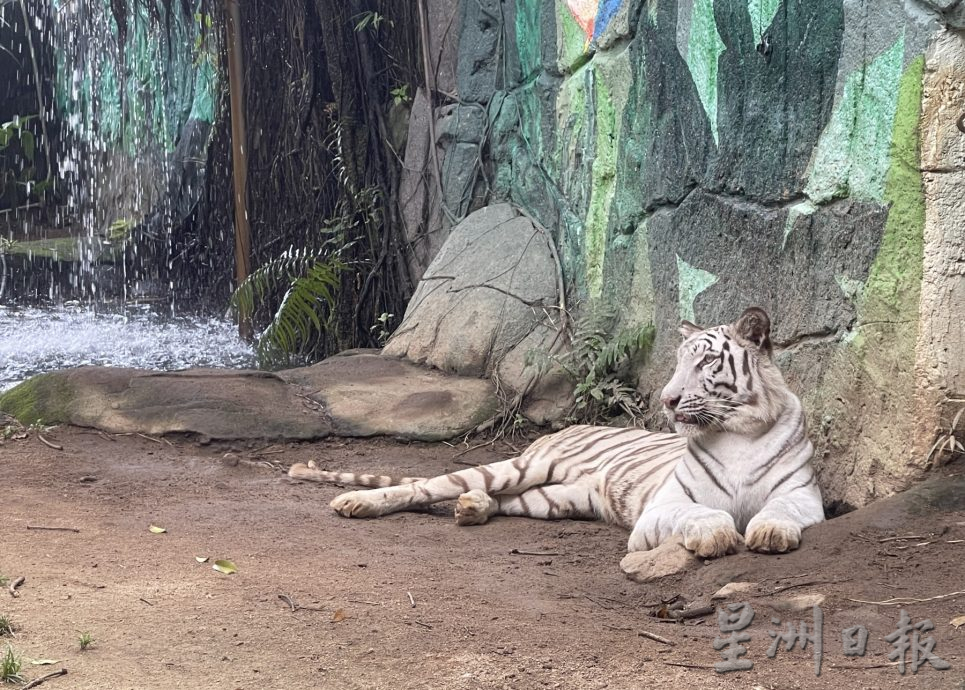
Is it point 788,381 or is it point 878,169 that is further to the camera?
point 788,381

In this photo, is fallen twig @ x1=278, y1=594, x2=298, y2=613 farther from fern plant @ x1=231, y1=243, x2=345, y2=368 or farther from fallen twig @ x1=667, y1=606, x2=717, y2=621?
fern plant @ x1=231, y1=243, x2=345, y2=368

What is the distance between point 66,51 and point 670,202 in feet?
42.4

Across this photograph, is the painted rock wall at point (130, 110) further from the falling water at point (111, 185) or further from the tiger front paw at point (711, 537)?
the tiger front paw at point (711, 537)

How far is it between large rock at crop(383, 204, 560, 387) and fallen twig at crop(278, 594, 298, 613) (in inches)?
131

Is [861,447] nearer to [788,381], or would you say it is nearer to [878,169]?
[788,381]

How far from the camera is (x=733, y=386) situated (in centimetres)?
371

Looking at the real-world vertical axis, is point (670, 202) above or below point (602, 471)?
above

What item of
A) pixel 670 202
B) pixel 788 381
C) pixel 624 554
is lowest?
pixel 624 554

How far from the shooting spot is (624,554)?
3.85 metres

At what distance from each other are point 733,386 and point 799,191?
95cm

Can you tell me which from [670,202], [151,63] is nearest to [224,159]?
[151,63]

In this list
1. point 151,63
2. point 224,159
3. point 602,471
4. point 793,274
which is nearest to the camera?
point 793,274

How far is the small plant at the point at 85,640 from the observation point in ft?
8.14

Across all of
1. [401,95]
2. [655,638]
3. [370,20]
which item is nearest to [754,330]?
[655,638]
